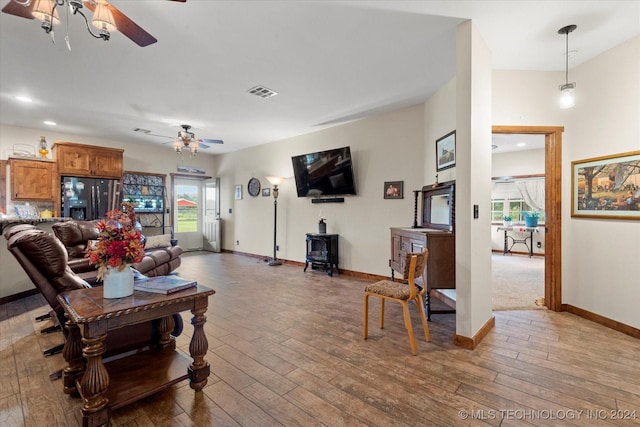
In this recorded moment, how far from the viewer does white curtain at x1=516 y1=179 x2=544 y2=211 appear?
306 inches

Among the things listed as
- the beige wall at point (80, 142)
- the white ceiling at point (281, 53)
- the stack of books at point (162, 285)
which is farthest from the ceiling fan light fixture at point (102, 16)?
the beige wall at point (80, 142)

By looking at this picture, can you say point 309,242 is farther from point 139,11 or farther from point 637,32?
point 637,32

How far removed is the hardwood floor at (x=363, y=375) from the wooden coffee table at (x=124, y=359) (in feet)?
0.52

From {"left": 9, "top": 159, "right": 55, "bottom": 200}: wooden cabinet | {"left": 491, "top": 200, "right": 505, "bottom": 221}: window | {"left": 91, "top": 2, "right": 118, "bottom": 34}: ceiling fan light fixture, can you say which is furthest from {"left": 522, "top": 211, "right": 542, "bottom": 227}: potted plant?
{"left": 9, "top": 159, "right": 55, "bottom": 200}: wooden cabinet

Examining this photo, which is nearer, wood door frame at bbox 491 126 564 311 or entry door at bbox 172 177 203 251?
wood door frame at bbox 491 126 564 311

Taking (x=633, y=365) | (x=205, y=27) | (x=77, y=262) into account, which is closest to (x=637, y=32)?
(x=633, y=365)

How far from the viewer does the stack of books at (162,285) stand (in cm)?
173

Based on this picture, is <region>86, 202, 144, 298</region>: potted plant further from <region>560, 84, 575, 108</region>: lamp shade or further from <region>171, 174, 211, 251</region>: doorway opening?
<region>171, 174, 211, 251</region>: doorway opening

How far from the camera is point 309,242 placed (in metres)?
5.70

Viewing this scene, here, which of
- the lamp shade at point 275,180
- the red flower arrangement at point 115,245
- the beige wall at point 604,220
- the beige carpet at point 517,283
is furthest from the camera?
the lamp shade at point 275,180

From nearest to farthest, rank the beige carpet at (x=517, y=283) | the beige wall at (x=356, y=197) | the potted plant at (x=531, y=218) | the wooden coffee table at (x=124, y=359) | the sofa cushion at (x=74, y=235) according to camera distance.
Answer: the wooden coffee table at (x=124, y=359) → the beige carpet at (x=517, y=283) → the sofa cushion at (x=74, y=235) → the beige wall at (x=356, y=197) → the potted plant at (x=531, y=218)

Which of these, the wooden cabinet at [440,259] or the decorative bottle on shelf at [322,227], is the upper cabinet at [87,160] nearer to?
the decorative bottle on shelf at [322,227]

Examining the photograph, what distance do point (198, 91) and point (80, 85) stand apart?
1430 millimetres

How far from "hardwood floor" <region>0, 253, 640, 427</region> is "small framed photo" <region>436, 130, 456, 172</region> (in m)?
1.83
